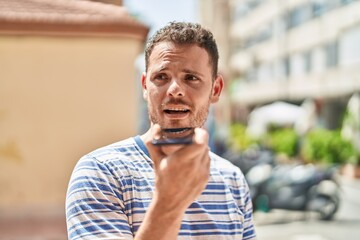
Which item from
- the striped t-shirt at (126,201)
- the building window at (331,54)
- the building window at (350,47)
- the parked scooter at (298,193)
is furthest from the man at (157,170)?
the building window at (331,54)

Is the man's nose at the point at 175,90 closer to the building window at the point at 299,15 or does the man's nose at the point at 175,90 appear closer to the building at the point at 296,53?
the building at the point at 296,53

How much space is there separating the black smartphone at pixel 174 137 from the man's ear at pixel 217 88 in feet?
1.10

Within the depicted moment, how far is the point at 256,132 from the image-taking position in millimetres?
30609

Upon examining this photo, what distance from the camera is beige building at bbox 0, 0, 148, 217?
8.35 meters

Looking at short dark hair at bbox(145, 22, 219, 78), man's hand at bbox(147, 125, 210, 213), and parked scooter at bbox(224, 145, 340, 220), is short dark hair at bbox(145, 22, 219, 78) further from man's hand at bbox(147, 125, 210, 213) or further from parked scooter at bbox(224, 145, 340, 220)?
parked scooter at bbox(224, 145, 340, 220)

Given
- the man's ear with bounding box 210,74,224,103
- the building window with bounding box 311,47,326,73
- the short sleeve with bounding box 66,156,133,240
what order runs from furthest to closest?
1. the building window with bounding box 311,47,326,73
2. the man's ear with bounding box 210,74,224,103
3. the short sleeve with bounding box 66,156,133,240

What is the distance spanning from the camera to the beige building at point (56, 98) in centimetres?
835

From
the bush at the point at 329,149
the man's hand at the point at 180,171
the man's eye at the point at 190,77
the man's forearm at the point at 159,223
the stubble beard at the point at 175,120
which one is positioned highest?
the man's eye at the point at 190,77

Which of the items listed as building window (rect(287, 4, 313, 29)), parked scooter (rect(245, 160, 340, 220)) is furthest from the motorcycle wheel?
building window (rect(287, 4, 313, 29))

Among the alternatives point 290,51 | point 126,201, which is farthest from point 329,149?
point 126,201

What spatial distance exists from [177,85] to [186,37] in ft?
0.47

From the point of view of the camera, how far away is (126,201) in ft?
5.36

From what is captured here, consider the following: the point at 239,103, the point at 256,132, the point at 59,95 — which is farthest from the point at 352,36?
the point at 239,103

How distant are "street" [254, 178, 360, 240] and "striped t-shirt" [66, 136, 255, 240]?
8108 millimetres
